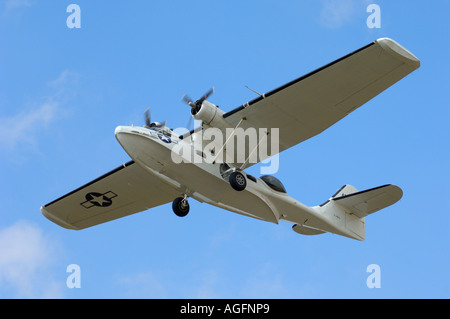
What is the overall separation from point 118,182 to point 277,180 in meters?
5.20

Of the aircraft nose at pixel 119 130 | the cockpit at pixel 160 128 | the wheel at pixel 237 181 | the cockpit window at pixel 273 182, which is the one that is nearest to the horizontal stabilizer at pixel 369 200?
the cockpit window at pixel 273 182

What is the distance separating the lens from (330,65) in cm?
1617

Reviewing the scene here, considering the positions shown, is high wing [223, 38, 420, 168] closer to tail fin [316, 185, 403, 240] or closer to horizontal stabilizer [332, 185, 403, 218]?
horizontal stabilizer [332, 185, 403, 218]

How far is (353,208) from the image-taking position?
21.0 m

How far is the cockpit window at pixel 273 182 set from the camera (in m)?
18.5

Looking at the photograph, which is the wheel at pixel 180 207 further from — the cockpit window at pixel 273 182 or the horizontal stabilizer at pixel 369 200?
the horizontal stabilizer at pixel 369 200

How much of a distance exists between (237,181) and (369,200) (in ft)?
18.6

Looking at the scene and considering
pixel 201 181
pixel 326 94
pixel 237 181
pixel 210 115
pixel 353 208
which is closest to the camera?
pixel 326 94

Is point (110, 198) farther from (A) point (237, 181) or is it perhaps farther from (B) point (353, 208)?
(B) point (353, 208)

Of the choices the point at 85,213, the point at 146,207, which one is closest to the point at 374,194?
the point at 146,207

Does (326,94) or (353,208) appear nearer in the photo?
(326,94)

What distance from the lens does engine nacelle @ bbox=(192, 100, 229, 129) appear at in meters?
17.4

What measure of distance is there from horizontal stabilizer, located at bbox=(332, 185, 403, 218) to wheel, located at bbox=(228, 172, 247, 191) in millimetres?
4999

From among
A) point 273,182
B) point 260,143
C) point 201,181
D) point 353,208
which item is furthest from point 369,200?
point 201,181
